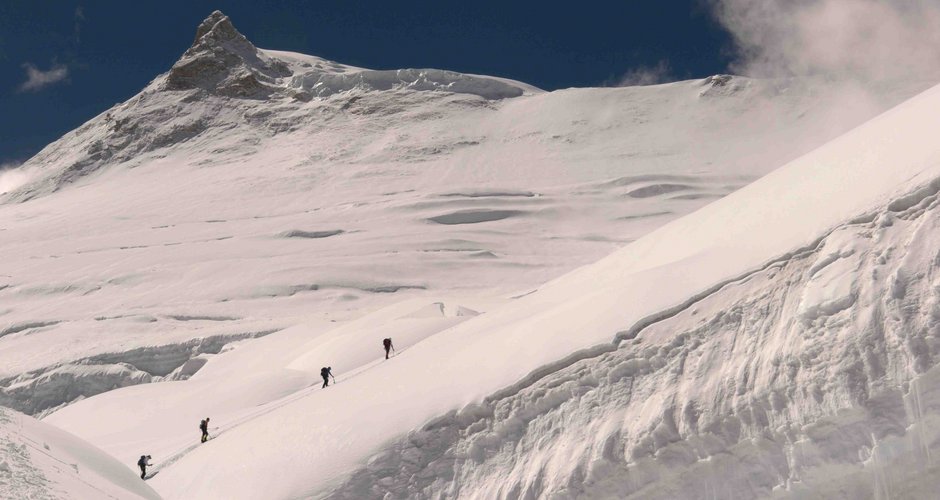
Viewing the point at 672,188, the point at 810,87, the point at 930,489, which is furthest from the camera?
the point at 810,87

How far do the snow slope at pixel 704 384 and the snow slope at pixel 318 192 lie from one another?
15991mm

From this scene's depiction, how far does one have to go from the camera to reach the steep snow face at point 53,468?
850 cm

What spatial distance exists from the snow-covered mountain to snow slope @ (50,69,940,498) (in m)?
0.03

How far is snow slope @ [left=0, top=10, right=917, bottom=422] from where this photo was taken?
1465 inches

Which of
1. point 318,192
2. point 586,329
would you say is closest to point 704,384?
point 586,329

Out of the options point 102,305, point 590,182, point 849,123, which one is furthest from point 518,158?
point 102,305

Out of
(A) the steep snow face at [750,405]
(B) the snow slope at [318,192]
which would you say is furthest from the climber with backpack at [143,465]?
(B) the snow slope at [318,192]

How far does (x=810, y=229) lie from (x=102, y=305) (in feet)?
115

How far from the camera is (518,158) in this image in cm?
7550

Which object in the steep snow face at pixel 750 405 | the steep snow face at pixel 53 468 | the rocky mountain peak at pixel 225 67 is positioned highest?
the rocky mountain peak at pixel 225 67

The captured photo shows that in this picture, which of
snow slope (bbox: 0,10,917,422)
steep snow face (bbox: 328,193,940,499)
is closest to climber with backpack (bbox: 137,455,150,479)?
steep snow face (bbox: 328,193,940,499)

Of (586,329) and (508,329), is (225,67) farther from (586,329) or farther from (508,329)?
(586,329)

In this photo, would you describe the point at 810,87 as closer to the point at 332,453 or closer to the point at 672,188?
the point at 672,188

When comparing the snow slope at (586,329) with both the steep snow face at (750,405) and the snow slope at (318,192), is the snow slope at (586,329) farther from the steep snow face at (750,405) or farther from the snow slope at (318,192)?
the snow slope at (318,192)
